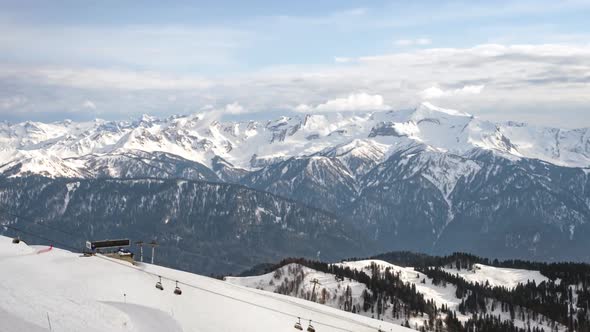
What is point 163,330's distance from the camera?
65.7 meters

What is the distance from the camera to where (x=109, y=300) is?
70.0 metres

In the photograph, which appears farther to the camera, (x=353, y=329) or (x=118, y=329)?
(x=353, y=329)

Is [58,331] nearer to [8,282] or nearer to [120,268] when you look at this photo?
[8,282]

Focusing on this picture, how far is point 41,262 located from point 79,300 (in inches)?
592

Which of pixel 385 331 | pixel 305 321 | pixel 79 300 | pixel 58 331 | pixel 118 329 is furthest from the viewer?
pixel 385 331

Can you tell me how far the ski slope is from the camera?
61.0 metres

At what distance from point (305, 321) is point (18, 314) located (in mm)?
47783

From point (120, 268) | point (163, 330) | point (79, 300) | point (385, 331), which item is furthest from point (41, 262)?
point (385, 331)

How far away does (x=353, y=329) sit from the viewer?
107750 mm

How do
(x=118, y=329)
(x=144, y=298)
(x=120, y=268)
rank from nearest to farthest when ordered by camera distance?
(x=118, y=329), (x=144, y=298), (x=120, y=268)

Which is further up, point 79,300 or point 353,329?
point 79,300

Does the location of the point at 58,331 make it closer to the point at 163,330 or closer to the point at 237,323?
the point at 163,330

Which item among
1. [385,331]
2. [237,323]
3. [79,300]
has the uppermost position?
[79,300]

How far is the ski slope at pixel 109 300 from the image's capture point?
200ft
